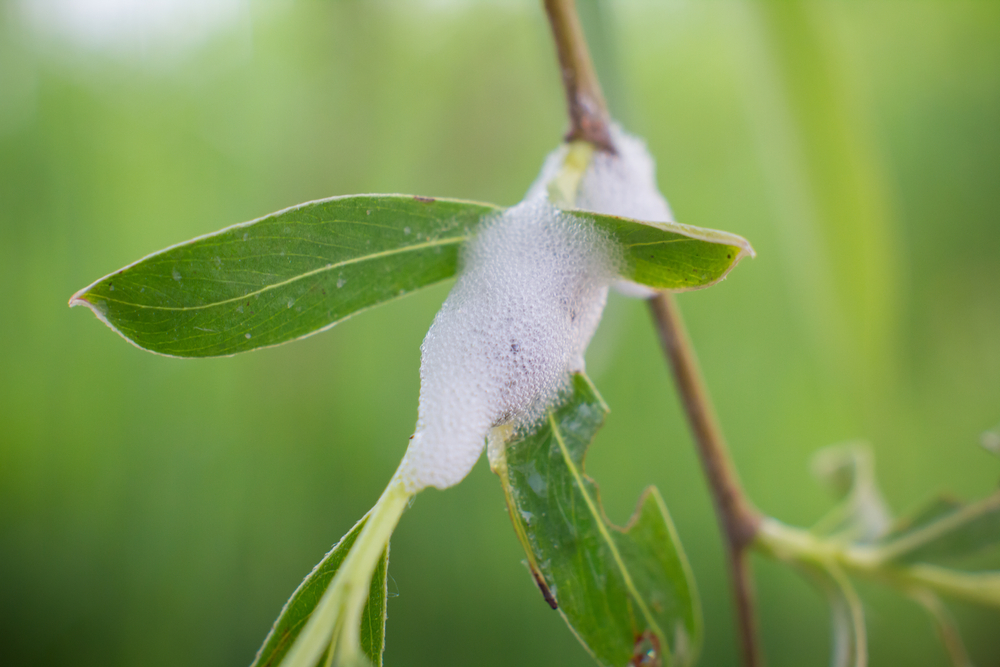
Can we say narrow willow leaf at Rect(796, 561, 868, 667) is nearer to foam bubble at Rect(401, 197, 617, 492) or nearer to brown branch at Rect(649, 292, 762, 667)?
brown branch at Rect(649, 292, 762, 667)

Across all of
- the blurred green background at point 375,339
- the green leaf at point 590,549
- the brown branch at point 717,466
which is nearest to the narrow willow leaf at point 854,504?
the brown branch at point 717,466

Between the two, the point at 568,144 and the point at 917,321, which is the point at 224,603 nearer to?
the point at 568,144

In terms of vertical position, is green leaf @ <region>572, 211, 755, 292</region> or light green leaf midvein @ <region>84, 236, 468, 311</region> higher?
light green leaf midvein @ <region>84, 236, 468, 311</region>

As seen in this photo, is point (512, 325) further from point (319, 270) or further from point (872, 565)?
point (872, 565)

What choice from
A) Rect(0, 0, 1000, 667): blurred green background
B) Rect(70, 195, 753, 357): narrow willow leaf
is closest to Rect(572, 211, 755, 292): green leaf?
Rect(70, 195, 753, 357): narrow willow leaf

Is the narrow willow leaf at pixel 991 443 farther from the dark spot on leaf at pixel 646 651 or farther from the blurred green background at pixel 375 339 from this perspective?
the blurred green background at pixel 375 339

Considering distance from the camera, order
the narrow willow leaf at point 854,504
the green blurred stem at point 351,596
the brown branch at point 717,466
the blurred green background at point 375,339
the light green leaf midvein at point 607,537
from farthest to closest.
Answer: the blurred green background at point 375,339 → the narrow willow leaf at point 854,504 → the brown branch at point 717,466 → the light green leaf midvein at point 607,537 → the green blurred stem at point 351,596
